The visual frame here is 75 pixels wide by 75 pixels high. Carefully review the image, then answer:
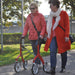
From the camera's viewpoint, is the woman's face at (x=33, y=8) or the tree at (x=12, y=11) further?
the tree at (x=12, y=11)

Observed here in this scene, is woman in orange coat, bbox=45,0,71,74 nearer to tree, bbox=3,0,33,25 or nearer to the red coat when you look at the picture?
the red coat

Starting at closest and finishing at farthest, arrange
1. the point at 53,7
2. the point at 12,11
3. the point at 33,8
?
the point at 53,7, the point at 33,8, the point at 12,11

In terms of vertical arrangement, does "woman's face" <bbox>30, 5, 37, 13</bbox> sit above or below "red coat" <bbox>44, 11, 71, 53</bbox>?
above

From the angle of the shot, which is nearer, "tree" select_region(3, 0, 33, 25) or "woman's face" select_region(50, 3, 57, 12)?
"woman's face" select_region(50, 3, 57, 12)

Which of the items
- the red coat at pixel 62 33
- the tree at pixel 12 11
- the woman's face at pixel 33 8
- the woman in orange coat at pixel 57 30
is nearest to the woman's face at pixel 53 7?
the woman in orange coat at pixel 57 30

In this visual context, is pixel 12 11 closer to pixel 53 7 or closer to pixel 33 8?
pixel 33 8

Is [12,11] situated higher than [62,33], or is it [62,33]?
[12,11]

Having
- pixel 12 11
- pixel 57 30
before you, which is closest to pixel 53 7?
pixel 57 30

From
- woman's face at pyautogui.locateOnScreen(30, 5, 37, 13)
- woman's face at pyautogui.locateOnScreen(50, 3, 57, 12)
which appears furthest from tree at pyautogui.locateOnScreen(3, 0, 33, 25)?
woman's face at pyautogui.locateOnScreen(50, 3, 57, 12)

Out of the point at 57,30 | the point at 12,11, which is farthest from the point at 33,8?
the point at 12,11

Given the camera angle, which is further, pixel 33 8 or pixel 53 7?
pixel 33 8

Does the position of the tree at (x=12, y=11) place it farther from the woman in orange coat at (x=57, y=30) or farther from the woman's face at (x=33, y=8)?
the woman in orange coat at (x=57, y=30)

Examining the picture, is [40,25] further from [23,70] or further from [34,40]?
[23,70]

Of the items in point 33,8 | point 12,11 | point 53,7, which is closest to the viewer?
point 53,7
